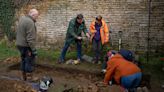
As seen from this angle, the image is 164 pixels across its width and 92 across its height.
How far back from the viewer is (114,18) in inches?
471

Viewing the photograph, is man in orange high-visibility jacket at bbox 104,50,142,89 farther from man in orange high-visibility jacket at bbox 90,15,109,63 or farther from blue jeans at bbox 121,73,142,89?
man in orange high-visibility jacket at bbox 90,15,109,63

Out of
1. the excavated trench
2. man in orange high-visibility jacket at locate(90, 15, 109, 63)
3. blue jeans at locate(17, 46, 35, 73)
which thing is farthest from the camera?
man in orange high-visibility jacket at locate(90, 15, 109, 63)

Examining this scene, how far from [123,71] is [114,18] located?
5.11 metres

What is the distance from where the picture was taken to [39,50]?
1264 cm

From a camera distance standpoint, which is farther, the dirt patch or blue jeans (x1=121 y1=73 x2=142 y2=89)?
the dirt patch

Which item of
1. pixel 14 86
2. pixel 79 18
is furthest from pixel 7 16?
pixel 14 86

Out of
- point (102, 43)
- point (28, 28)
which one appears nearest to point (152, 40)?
point (102, 43)

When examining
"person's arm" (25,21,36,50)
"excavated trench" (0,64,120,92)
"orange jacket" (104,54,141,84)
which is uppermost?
"person's arm" (25,21,36,50)

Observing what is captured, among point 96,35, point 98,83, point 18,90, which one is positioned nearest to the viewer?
point 18,90

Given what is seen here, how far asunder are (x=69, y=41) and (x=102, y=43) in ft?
3.63

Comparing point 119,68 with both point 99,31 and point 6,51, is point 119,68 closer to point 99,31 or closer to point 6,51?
point 99,31

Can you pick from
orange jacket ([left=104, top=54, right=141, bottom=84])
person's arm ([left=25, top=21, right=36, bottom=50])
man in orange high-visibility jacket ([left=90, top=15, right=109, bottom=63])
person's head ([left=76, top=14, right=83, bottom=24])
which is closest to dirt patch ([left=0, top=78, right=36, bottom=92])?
person's arm ([left=25, top=21, right=36, bottom=50])

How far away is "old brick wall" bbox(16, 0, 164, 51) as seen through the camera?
38.3ft

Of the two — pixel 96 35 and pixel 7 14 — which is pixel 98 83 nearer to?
pixel 96 35
